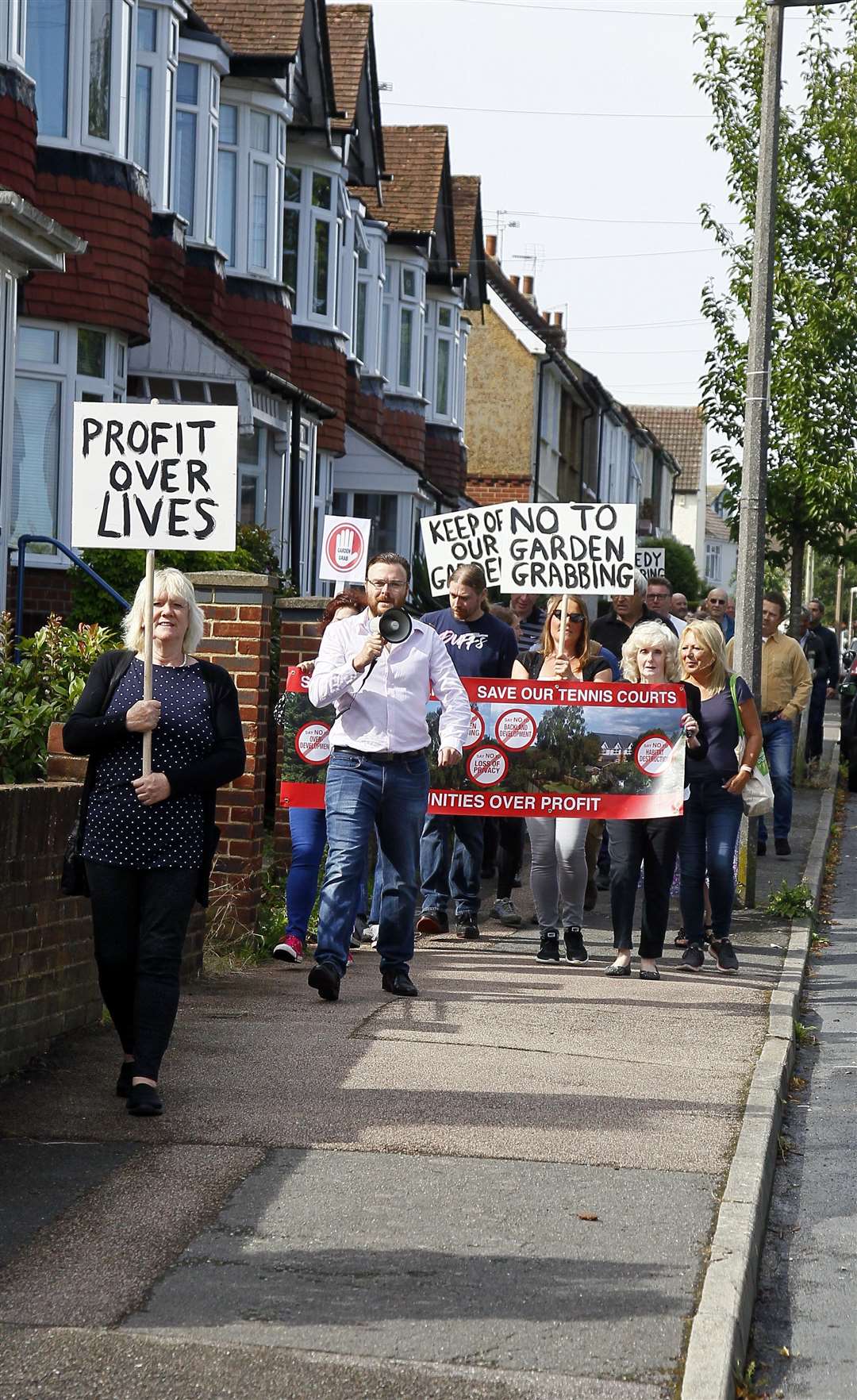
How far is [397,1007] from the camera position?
8.59 meters

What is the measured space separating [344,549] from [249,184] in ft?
27.9

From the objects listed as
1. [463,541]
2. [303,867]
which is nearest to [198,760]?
[303,867]

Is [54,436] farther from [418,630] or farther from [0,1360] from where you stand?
[0,1360]

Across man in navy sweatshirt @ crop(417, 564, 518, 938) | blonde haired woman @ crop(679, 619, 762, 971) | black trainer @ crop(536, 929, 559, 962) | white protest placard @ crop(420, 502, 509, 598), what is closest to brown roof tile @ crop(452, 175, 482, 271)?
white protest placard @ crop(420, 502, 509, 598)

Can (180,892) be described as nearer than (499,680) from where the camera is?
Yes

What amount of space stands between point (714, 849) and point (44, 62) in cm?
1191

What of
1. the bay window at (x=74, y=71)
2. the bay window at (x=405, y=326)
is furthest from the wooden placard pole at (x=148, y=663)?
the bay window at (x=405, y=326)

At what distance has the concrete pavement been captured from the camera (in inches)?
172

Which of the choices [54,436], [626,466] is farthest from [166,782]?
[626,466]

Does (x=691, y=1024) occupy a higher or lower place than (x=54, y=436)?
lower

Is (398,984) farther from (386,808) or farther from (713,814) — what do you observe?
(713,814)

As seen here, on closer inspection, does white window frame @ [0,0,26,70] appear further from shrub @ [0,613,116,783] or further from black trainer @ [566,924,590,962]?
black trainer @ [566,924,590,962]

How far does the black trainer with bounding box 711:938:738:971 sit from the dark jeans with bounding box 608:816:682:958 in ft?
1.50

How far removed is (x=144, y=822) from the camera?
6.53 m
